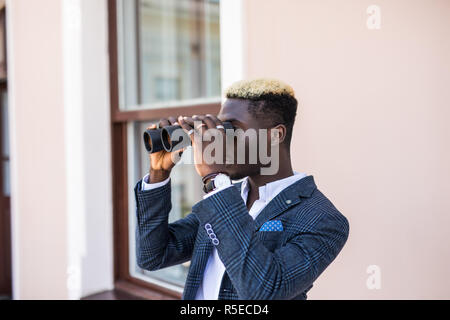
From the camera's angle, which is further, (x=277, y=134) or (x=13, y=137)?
(x=13, y=137)

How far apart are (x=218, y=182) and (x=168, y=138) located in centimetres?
20

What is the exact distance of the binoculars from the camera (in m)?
0.99

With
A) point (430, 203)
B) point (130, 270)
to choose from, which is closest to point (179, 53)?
point (130, 270)

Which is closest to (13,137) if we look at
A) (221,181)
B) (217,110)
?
(217,110)

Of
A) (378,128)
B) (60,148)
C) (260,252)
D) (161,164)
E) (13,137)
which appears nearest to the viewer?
(260,252)

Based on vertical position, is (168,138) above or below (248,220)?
above

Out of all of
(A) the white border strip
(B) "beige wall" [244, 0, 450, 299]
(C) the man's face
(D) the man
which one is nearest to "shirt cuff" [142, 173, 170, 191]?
(D) the man

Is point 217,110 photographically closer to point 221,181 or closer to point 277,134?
point 277,134

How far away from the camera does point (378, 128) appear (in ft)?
4.33

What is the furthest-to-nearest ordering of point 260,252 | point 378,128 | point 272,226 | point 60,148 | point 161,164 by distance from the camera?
point 60,148
point 378,128
point 161,164
point 272,226
point 260,252

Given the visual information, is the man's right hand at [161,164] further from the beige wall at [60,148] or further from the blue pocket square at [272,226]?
the beige wall at [60,148]

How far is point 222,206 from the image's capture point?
2.94ft

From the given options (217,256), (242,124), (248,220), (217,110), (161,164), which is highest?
(217,110)

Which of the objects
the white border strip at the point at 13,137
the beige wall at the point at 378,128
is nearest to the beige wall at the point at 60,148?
the white border strip at the point at 13,137
